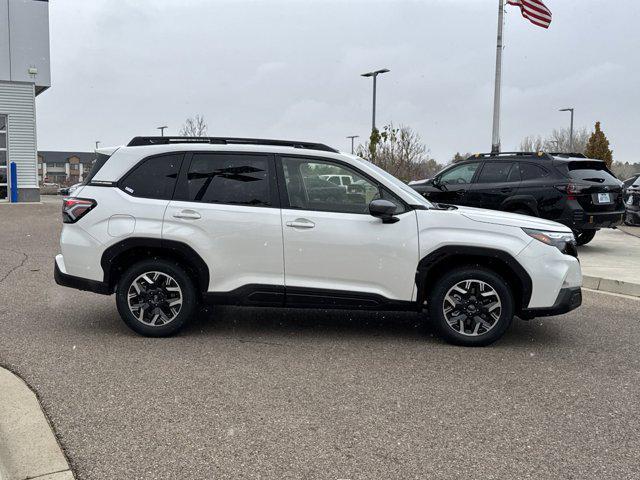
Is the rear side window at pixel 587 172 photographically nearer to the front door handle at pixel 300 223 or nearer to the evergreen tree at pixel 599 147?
the front door handle at pixel 300 223

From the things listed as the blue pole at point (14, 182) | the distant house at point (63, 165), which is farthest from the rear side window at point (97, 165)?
the distant house at point (63, 165)

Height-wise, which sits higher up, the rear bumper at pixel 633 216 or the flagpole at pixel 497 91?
the flagpole at pixel 497 91

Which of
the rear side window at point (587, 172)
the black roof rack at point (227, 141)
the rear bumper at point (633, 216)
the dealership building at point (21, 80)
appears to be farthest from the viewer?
the dealership building at point (21, 80)

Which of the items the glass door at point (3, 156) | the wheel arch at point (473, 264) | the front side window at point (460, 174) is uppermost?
the glass door at point (3, 156)

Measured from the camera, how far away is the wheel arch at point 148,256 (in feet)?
18.6

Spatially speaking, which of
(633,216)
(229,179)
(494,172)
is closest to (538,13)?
(633,216)

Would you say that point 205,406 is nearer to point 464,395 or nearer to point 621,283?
point 464,395

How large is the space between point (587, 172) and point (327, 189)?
24.7 ft

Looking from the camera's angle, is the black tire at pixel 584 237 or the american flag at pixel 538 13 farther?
the american flag at pixel 538 13

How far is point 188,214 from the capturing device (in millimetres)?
5711

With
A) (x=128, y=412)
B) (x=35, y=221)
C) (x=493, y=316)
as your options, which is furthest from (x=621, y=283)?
(x=35, y=221)

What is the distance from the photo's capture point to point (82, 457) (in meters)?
3.39

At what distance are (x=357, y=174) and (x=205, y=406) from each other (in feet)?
8.48

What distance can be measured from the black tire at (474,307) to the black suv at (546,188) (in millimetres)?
6259
